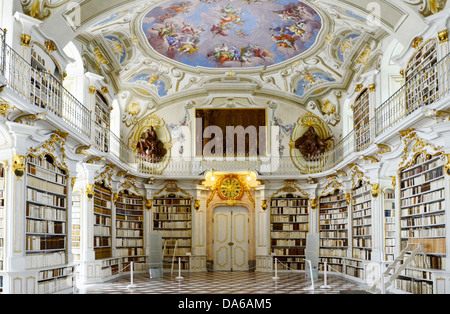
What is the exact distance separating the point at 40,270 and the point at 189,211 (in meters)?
9.03

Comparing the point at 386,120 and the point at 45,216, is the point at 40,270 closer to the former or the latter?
the point at 45,216

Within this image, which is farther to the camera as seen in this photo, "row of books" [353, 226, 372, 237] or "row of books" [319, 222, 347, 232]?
"row of books" [319, 222, 347, 232]

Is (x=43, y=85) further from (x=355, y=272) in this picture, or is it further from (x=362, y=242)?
(x=355, y=272)

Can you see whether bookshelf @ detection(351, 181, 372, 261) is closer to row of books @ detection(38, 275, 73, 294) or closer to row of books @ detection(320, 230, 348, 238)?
row of books @ detection(320, 230, 348, 238)

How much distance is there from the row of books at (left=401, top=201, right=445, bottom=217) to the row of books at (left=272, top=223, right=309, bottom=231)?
6912 mm

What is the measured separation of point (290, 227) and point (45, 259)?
32.7ft

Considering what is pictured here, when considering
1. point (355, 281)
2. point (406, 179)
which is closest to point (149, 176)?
point (355, 281)

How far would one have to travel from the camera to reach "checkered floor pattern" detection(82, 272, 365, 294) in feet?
40.7

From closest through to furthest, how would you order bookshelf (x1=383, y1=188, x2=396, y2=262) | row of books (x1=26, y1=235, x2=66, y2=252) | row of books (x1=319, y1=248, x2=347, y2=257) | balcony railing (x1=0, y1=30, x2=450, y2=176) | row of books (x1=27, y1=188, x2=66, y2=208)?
balcony railing (x1=0, y1=30, x2=450, y2=176) → row of books (x1=26, y1=235, x2=66, y2=252) → row of books (x1=27, y1=188, x2=66, y2=208) → bookshelf (x1=383, y1=188, x2=396, y2=262) → row of books (x1=319, y1=248, x2=347, y2=257)

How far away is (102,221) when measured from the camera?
601 inches

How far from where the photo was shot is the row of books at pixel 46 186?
33.1 ft

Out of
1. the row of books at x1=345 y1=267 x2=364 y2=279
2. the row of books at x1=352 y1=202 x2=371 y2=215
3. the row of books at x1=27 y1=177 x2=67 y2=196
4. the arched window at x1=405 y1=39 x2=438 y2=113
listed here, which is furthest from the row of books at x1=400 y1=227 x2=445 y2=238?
the row of books at x1=27 y1=177 x2=67 y2=196

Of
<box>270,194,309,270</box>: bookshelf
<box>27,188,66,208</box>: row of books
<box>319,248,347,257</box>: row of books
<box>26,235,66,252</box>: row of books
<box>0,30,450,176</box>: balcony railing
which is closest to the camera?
<box>0,30,450,176</box>: balcony railing

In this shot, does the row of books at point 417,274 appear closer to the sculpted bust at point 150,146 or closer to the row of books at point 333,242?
the row of books at point 333,242
